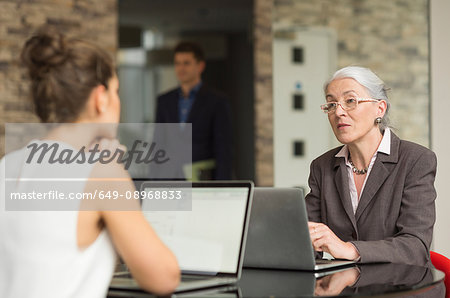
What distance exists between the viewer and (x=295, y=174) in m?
6.47

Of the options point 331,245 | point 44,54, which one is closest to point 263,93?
point 331,245

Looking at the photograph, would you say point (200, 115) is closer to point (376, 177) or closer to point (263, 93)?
point (263, 93)

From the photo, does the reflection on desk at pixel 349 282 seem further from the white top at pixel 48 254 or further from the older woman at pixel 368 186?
the white top at pixel 48 254

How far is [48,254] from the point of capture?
4.77 feet

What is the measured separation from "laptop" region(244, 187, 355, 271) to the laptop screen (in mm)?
211

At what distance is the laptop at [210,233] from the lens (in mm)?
1848

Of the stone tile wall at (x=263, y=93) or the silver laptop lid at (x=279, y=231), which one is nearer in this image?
the silver laptop lid at (x=279, y=231)

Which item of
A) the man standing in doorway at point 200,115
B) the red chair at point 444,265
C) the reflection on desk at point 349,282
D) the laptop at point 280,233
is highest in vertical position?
the man standing in doorway at point 200,115

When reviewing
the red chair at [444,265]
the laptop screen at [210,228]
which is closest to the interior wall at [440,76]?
the red chair at [444,265]

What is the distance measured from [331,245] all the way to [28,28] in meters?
4.38

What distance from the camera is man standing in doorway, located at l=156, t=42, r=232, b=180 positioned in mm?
5230

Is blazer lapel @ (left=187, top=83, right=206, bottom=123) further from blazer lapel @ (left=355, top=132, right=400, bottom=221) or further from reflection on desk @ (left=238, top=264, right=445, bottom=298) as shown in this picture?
reflection on desk @ (left=238, top=264, right=445, bottom=298)

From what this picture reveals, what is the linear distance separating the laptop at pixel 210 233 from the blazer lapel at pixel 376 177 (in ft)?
2.51

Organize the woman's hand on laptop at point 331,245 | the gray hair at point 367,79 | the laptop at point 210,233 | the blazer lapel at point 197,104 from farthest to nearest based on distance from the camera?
1. the blazer lapel at point 197,104
2. the gray hair at point 367,79
3. the woman's hand on laptop at point 331,245
4. the laptop at point 210,233
